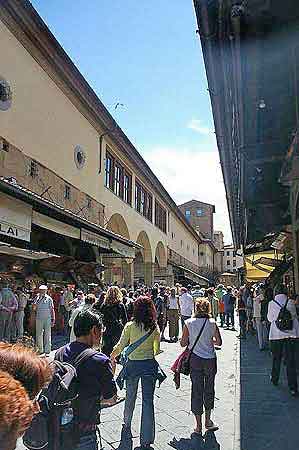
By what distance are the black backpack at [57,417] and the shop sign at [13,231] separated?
710 cm

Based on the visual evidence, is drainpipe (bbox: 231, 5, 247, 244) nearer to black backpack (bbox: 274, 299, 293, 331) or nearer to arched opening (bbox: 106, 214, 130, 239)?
black backpack (bbox: 274, 299, 293, 331)

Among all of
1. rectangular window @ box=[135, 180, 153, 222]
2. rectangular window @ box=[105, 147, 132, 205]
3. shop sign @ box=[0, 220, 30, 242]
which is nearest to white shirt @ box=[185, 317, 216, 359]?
shop sign @ box=[0, 220, 30, 242]

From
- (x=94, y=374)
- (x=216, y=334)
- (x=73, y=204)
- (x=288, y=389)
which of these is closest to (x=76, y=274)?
(x=73, y=204)

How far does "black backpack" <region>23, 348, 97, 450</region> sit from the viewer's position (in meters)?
2.61

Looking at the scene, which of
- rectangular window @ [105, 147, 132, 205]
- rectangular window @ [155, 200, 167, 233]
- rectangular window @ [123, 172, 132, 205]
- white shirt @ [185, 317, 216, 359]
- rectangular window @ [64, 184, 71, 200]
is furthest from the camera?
rectangular window @ [155, 200, 167, 233]

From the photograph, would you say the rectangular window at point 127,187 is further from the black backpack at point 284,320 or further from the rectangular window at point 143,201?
the black backpack at point 284,320

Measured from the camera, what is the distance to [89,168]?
21.3 m

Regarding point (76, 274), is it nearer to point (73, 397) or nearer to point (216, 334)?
point (216, 334)

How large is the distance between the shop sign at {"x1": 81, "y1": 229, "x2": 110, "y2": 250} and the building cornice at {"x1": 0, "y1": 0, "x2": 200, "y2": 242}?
614 cm

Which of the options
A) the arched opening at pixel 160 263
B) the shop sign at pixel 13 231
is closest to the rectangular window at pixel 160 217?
the arched opening at pixel 160 263

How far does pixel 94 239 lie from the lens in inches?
625

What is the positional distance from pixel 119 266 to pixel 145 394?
2379cm

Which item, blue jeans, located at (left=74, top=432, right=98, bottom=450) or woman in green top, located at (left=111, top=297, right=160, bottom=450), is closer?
blue jeans, located at (left=74, top=432, right=98, bottom=450)

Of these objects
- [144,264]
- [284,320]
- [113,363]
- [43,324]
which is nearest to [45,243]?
[43,324]
